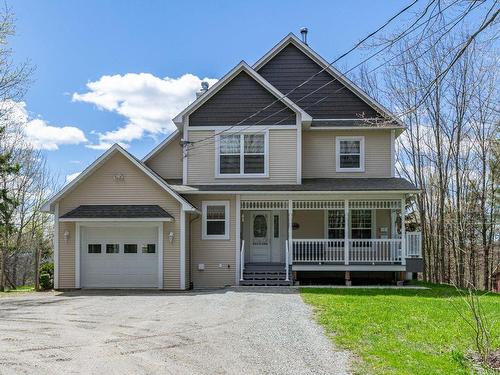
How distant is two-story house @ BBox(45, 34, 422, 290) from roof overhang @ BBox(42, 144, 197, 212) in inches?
1.9

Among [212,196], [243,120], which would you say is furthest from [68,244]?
[243,120]

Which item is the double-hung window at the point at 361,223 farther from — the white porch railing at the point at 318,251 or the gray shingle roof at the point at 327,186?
the gray shingle roof at the point at 327,186

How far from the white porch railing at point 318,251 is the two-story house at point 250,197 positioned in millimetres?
55

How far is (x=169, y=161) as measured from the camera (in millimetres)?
20922

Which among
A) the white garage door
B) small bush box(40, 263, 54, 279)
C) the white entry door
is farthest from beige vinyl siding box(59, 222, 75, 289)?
the white entry door

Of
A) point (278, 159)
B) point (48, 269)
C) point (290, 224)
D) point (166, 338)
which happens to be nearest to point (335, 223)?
point (290, 224)

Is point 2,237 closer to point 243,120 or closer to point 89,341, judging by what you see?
point 243,120

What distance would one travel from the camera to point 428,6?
659 cm

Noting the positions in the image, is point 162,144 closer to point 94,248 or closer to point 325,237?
point 94,248

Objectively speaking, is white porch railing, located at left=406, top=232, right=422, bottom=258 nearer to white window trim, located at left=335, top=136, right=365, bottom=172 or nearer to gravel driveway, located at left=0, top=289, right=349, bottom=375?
white window trim, located at left=335, top=136, right=365, bottom=172

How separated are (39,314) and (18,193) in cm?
2109

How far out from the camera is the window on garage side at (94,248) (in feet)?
59.6

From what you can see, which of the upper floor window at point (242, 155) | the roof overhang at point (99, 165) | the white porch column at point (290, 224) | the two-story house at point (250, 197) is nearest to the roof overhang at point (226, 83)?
the two-story house at point (250, 197)

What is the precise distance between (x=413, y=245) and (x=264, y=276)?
542 cm
